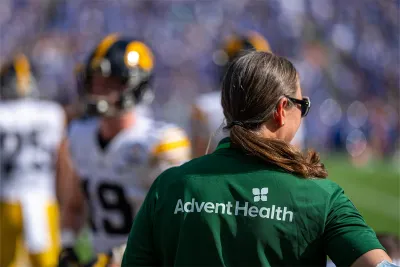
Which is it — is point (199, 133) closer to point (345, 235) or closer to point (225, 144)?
point (225, 144)

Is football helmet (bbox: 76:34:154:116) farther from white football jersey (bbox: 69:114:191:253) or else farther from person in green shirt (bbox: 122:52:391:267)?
person in green shirt (bbox: 122:52:391:267)

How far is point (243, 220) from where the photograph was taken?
216 centimetres

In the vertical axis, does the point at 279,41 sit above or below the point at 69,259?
below

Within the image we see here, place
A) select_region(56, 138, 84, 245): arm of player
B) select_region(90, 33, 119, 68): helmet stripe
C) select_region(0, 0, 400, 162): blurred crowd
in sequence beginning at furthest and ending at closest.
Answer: select_region(0, 0, 400, 162): blurred crowd
select_region(56, 138, 84, 245): arm of player
select_region(90, 33, 119, 68): helmet stripe

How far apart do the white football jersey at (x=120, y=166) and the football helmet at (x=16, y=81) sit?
2.14 meters

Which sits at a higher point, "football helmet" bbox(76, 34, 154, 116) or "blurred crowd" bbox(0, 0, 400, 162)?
"football helmet" bbox(76, 34, 154, 116)

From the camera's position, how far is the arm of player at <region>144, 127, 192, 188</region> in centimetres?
390

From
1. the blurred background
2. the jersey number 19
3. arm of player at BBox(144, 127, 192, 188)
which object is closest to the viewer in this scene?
arm of player at BBox(144, 127, 192, 188)

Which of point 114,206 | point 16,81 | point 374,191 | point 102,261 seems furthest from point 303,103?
point 374,191

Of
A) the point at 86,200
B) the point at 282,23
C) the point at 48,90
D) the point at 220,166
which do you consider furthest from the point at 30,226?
the point at 282,23

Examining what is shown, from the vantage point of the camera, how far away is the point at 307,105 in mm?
2322

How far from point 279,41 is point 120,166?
18.7 metres

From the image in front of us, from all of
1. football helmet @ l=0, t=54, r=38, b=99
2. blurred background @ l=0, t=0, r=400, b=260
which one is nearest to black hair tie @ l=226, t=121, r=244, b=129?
football helmet @ l=0, t=54, r=38, b=99

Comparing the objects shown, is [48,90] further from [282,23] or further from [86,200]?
[86,200]
